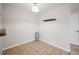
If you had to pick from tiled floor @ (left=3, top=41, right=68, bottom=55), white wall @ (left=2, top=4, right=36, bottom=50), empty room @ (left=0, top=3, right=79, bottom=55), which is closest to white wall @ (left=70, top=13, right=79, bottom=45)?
empty room @ (left=0, top=3, right=79, bottom=55)

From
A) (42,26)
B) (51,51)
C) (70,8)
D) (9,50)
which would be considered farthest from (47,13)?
(9,50)

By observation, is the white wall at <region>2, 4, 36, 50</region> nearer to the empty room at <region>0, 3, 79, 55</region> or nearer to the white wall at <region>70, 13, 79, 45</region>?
the empty room at <region>0, 3, 79, 55</region>

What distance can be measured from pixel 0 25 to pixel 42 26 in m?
0.75

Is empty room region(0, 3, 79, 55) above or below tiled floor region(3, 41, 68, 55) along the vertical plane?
above

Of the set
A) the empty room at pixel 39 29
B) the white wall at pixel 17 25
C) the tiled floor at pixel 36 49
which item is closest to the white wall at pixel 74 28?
the empty room at pixel 39 29

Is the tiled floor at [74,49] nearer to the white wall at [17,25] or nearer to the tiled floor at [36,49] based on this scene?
the tiled floor at [36,49]

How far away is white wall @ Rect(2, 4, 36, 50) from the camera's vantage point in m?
1.45

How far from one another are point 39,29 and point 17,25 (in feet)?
1.35

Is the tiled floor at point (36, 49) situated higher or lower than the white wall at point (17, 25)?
lower

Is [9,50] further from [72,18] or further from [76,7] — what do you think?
[76,7]

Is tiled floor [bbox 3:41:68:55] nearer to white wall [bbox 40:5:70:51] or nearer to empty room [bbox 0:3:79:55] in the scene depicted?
empty room [bbox 0:3:79:55]

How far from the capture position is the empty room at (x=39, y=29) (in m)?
1.39

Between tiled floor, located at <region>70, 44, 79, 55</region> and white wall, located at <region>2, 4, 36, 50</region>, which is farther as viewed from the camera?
white wall, located at <region>2, 4, 36, 50</region>

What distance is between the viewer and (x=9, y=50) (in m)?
1.44
